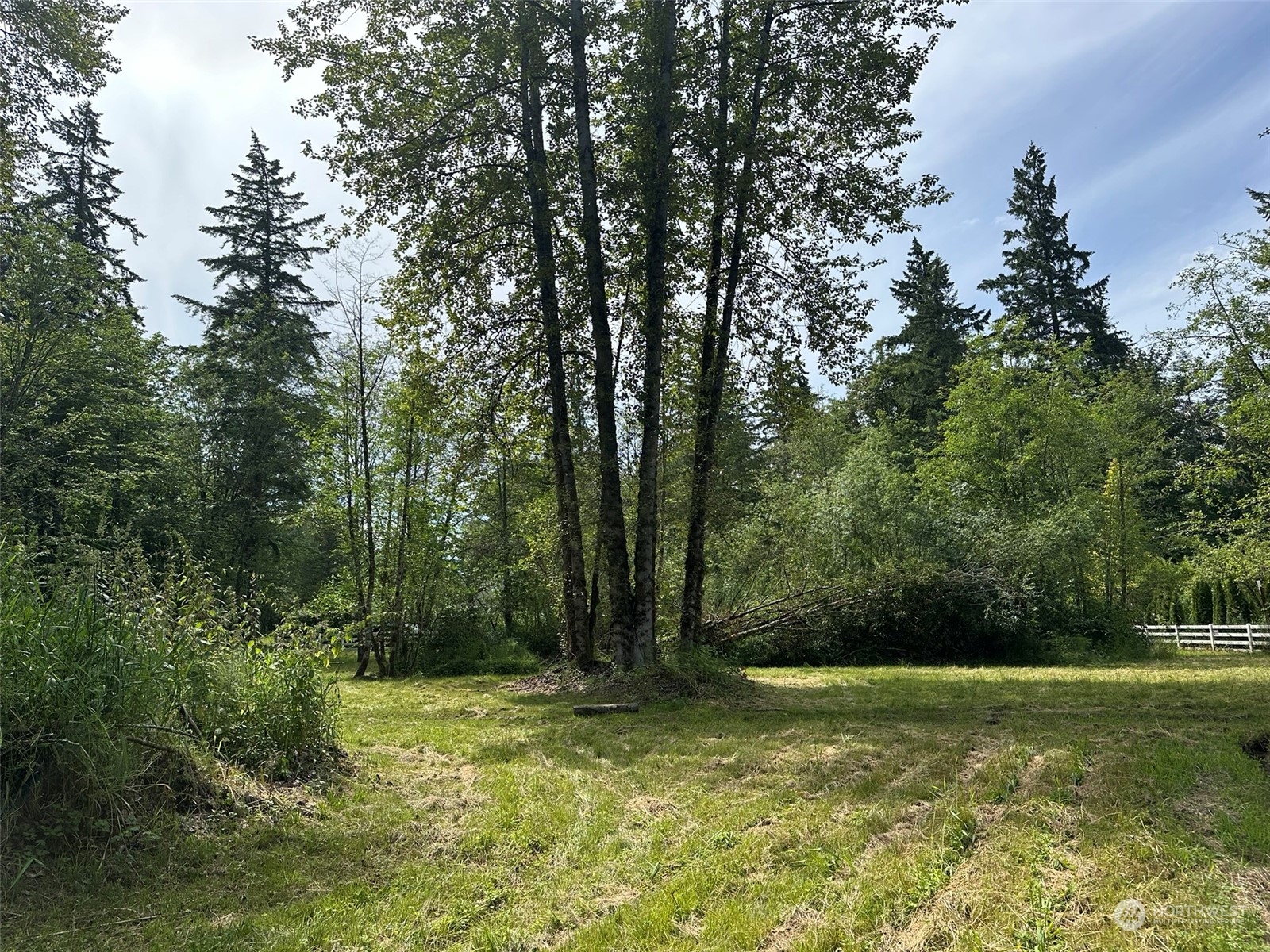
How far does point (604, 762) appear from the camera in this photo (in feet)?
19.7

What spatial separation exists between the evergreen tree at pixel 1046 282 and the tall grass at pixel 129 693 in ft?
115

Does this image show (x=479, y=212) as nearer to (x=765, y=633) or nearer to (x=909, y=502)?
(x=765, y=633)

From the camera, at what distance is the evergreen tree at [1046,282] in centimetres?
3319

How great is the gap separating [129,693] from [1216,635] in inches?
1031

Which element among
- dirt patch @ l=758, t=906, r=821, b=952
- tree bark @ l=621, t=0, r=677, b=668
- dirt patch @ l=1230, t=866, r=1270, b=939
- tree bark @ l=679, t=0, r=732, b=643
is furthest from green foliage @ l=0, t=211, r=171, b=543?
dirt patch @ l=1230, t=866, r=1270, b=939

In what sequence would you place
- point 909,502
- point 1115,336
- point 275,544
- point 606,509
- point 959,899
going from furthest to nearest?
point 1115,336, point 275,544, point 909,502, point 606,509, point 959,899

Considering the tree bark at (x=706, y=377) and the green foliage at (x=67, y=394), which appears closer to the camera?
the tree bark at (x=706, y=377)

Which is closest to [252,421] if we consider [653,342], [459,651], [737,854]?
[459,651]

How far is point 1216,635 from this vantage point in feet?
67.4

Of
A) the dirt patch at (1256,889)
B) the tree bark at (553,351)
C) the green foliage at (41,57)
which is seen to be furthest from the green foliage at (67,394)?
the dirt patch at (1256,889)

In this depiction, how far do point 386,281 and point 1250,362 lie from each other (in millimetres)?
19948

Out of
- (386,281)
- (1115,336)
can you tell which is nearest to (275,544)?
(386,281)

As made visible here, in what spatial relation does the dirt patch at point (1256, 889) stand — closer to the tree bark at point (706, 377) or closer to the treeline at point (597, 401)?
the treeline at point (597, 401)

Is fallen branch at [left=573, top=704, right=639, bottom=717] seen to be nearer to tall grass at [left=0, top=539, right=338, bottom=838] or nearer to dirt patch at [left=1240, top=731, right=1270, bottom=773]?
tall grass at [left=0, top=539, right=338, bottom=838]
